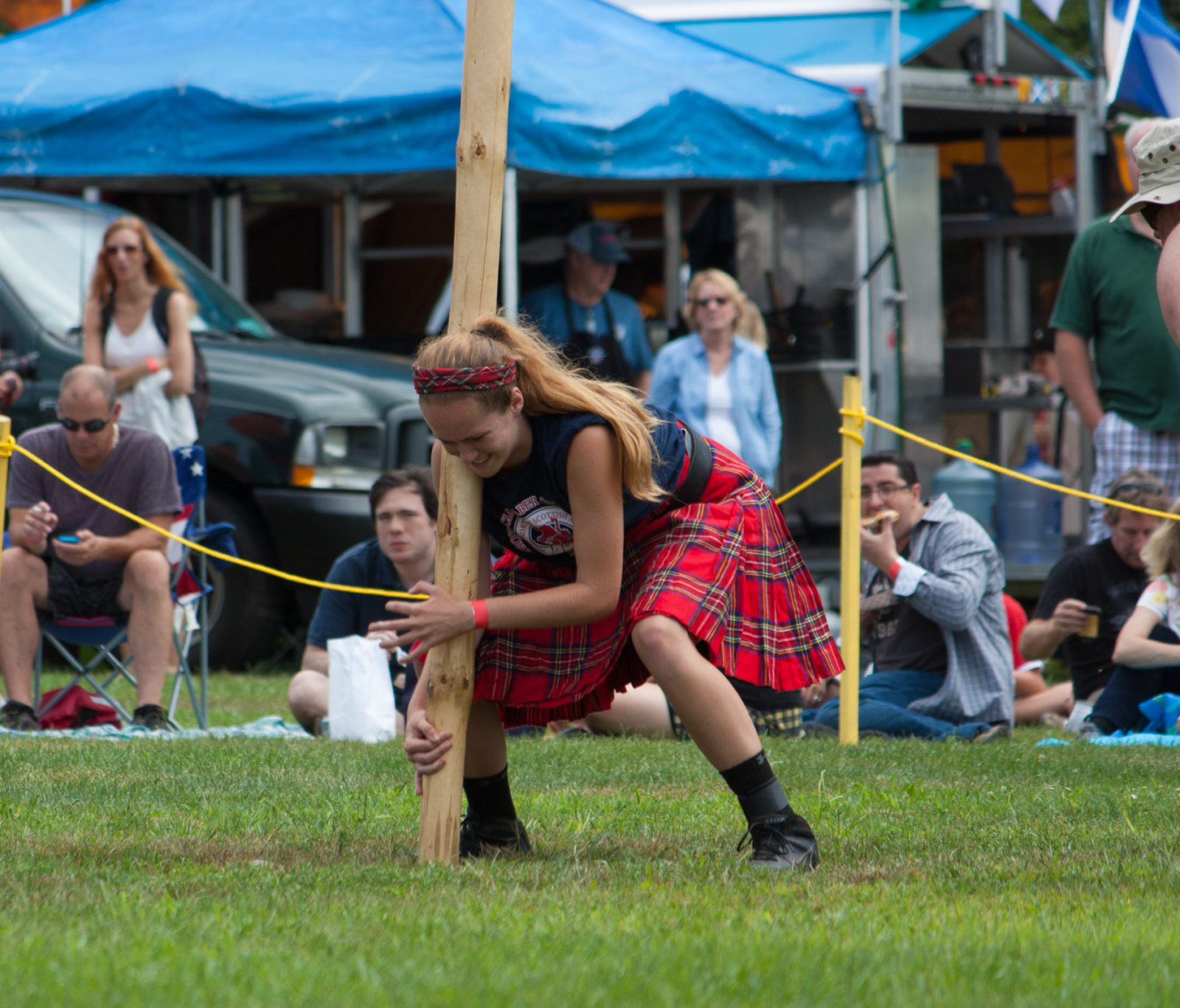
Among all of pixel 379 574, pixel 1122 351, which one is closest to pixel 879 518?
pixel 1122 351

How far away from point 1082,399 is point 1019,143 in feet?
14.4

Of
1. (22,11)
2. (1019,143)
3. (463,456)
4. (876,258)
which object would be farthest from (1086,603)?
(22,11)

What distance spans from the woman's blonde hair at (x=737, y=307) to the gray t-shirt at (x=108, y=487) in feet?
10.1

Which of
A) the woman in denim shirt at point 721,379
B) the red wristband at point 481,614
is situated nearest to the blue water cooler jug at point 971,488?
the woman in denim shirt at point 721,379

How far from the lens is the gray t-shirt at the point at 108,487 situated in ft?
22.8

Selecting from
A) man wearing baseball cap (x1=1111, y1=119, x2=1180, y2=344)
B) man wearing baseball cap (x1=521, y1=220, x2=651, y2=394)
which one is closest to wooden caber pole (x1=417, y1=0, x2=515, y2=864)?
man wearing baseball cap (x1=1111, y1=119, x2=1180, y2=344)

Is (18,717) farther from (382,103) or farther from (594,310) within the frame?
(594,310)

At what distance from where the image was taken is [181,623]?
7168 mm

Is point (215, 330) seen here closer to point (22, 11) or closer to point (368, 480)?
point (368, 480)

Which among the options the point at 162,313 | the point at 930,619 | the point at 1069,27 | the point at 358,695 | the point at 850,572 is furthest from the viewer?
the point at 1069,27

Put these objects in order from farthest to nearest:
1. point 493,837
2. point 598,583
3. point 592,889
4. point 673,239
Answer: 1. point 673,239
2. point 493,837
3. point 598,583
4. point 592,889

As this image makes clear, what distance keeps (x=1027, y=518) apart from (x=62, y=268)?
5556mm

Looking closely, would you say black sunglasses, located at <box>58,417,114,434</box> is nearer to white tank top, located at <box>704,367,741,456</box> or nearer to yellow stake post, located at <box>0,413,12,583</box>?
yellow stake post, located at <box>0,413,12,583</box>

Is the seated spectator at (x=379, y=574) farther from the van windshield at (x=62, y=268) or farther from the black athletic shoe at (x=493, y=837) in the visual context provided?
the black athletic shoe at (x=493, y=837)
